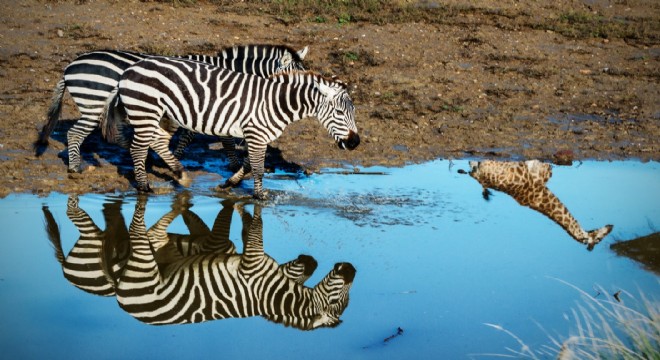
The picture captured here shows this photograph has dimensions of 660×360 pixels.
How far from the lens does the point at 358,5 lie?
53.3ft

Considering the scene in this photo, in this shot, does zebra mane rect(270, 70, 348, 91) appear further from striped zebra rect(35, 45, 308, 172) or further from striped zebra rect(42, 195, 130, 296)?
striped zebra rect(42, 195, 130, 296)

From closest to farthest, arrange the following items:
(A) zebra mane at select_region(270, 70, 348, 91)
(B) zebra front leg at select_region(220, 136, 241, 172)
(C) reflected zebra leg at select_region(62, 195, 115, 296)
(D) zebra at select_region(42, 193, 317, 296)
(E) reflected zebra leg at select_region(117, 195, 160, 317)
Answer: (E) reflected zebra leg at select_region(117, 195, 160, 317), (C) reflected zebra leg at select_region(62, 195, 115, 296), (D) zebra at select_region(42, 193, 317, 296), (A) zebra mane at select_region(270, 70, 348, 91), (B) zebra front leg at select_region(220, 136, 241, 172)

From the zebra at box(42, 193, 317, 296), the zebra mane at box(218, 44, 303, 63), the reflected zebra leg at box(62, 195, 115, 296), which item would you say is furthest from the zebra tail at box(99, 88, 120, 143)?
the zebra mane at box(218, 44, 303, 63)

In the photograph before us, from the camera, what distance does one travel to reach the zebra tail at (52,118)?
955cm

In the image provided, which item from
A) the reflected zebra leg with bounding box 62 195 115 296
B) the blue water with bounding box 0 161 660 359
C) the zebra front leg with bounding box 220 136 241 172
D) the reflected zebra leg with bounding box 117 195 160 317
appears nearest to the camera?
the blue water with bounding box 0 161 660 359

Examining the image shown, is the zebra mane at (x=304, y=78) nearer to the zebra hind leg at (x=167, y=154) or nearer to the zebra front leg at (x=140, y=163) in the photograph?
the zebra hind leg at (x=167, y=154)

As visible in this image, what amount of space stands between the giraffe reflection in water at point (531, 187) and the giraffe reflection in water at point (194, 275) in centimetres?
252

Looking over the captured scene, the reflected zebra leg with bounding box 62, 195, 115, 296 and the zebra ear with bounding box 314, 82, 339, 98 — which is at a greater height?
the zebra ear with bounding box 314, 82, 339, 98

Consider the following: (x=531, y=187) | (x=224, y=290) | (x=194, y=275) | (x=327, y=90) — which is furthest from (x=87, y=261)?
(x=531, y=187)

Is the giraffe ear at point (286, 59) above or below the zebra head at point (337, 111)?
above

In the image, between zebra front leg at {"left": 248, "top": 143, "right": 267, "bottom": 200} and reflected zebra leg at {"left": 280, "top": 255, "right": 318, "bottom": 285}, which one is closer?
reflected zebra leg at {"left": 280, "top": 255, "right": 318, "bottom": 285}

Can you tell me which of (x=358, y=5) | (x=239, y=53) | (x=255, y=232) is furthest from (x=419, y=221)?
(x=358, y=5)

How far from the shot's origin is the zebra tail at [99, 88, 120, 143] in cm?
906

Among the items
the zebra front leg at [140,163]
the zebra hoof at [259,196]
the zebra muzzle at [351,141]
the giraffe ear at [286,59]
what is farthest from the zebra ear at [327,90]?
the zebra front leg at [140,163]
